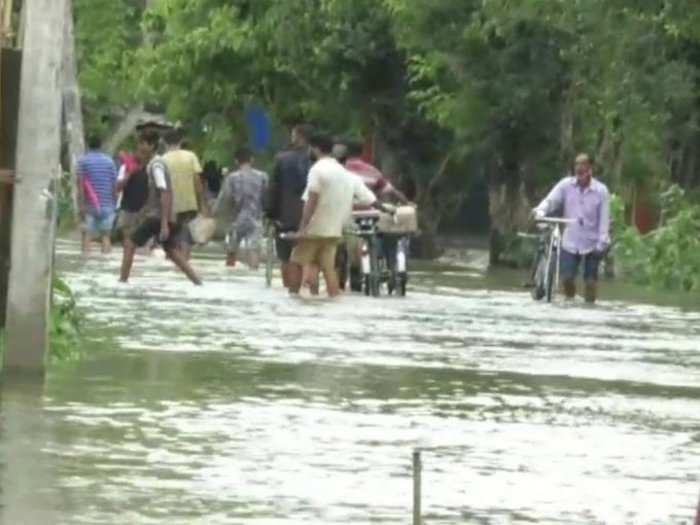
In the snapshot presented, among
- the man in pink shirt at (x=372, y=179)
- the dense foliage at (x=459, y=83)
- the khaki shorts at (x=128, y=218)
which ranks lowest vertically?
the khaki shorts at (x=128, y=218)

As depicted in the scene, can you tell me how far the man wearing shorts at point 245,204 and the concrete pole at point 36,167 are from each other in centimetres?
2091

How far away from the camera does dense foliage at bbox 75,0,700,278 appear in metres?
39.3

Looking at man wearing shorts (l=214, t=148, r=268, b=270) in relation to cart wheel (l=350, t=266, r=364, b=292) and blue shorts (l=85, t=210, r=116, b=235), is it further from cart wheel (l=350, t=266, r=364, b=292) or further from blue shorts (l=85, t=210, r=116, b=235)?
cart wheel (l=350, t=266, r=364, b=292)

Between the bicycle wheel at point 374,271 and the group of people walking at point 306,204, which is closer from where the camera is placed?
the group of people walking at point 306,204

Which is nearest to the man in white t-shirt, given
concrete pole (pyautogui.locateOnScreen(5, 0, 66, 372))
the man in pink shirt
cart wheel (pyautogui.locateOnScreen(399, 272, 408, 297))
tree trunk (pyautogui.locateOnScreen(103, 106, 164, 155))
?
cart wheel (pyautogui.locateOnScreen(399, 272, 408, 297))

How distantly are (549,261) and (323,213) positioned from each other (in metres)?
3.04

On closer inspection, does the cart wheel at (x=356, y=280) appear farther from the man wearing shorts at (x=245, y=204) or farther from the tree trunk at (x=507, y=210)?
the tree trunk at (x=507, y=210)

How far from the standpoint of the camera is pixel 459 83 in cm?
4719

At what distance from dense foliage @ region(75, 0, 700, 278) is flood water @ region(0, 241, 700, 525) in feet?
44.0

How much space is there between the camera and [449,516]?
11156 mm

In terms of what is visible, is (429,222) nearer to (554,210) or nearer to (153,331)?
(554,210)

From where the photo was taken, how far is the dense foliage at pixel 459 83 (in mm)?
39281

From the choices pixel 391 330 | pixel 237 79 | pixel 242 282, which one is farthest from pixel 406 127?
pixel 391 330

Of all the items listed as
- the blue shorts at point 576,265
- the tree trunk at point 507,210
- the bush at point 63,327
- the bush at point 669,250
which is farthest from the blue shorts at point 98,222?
the bush at point 63,327
